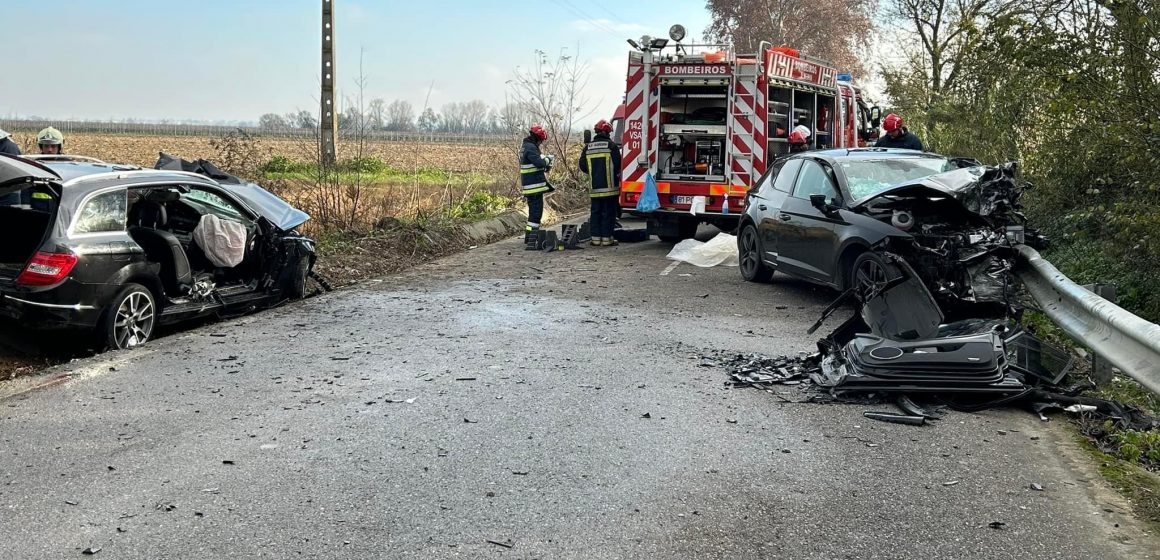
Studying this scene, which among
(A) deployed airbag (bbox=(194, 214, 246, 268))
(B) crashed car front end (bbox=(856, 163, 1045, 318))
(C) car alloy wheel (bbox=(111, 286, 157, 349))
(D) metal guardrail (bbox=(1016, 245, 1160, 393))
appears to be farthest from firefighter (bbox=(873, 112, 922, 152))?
(C) car alloy wheel (bbox=(111, 286, 157, 349))

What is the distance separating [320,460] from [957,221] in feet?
17.8

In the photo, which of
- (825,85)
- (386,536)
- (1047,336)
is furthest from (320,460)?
(825,85)

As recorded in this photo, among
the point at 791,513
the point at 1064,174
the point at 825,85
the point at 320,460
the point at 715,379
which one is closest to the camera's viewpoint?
the point at 791,513

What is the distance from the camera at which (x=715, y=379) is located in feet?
21.9

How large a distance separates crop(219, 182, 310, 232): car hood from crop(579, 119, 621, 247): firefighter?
5.89m

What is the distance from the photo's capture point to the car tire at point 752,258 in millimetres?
11344

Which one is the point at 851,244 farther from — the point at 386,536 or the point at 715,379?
the point at 386,536

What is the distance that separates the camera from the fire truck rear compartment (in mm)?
15000

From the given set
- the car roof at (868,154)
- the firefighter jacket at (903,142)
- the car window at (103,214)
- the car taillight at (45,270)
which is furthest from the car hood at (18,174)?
the firefighter jacket at (903,142)

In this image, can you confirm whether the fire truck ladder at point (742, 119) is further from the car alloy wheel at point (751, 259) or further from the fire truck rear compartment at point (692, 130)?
the car alloy wheel at point (751, 259)

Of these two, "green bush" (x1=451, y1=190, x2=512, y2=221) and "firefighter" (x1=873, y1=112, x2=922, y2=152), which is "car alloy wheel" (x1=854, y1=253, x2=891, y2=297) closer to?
"firefighter" (x1=873, y1=112, x2=922, y2=152)

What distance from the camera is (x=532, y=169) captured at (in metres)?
15.1

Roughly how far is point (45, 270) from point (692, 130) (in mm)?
9891

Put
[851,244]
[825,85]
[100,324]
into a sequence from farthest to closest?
[825,85]
[851,244]
[100,324]
